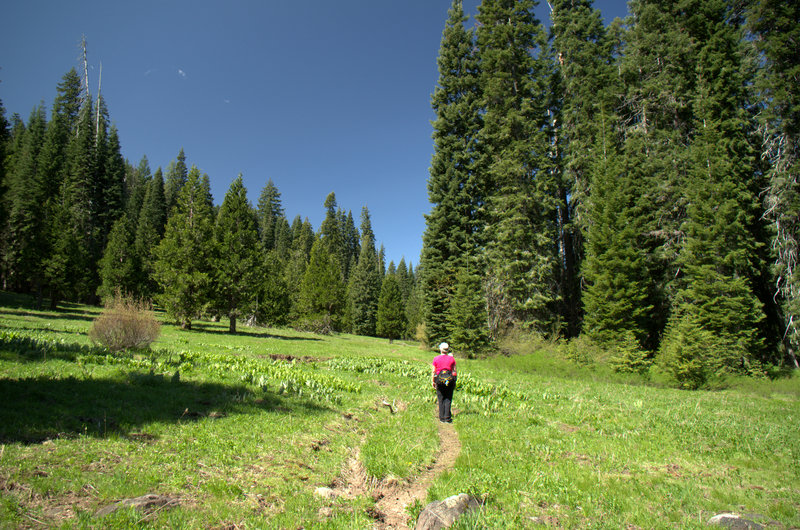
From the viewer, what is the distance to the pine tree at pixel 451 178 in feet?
92.8

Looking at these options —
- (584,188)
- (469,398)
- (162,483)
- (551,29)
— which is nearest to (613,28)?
(551,29)

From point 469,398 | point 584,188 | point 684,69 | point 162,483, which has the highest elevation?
point 684,69

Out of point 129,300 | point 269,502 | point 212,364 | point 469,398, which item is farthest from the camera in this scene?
point 129,300

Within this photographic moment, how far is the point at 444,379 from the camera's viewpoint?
8.28 metres

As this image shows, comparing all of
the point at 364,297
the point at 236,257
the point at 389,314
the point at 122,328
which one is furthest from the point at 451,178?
the point at 364,297

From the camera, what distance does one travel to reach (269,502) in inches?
Answer: 163

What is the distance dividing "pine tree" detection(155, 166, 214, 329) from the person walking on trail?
24778 millimetres

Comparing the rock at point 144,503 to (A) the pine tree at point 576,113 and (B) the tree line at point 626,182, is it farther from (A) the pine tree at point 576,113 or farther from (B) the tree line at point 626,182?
(A) the pine tree at point 576,113

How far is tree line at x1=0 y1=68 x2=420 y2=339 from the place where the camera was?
28.4m

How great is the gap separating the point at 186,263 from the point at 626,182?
32464mm

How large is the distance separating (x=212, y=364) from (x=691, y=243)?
2453 cm

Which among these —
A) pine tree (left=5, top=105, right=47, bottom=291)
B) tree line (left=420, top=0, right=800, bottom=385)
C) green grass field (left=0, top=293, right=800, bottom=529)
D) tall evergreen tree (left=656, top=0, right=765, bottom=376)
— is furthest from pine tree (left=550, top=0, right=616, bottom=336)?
pine tree (left=5, top=105, right=47, bottom=291)

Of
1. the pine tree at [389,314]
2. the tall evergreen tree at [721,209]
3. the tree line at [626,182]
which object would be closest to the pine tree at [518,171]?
the tree line at [626,182]

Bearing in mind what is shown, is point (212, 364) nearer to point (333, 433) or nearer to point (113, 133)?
point (333, 433)
